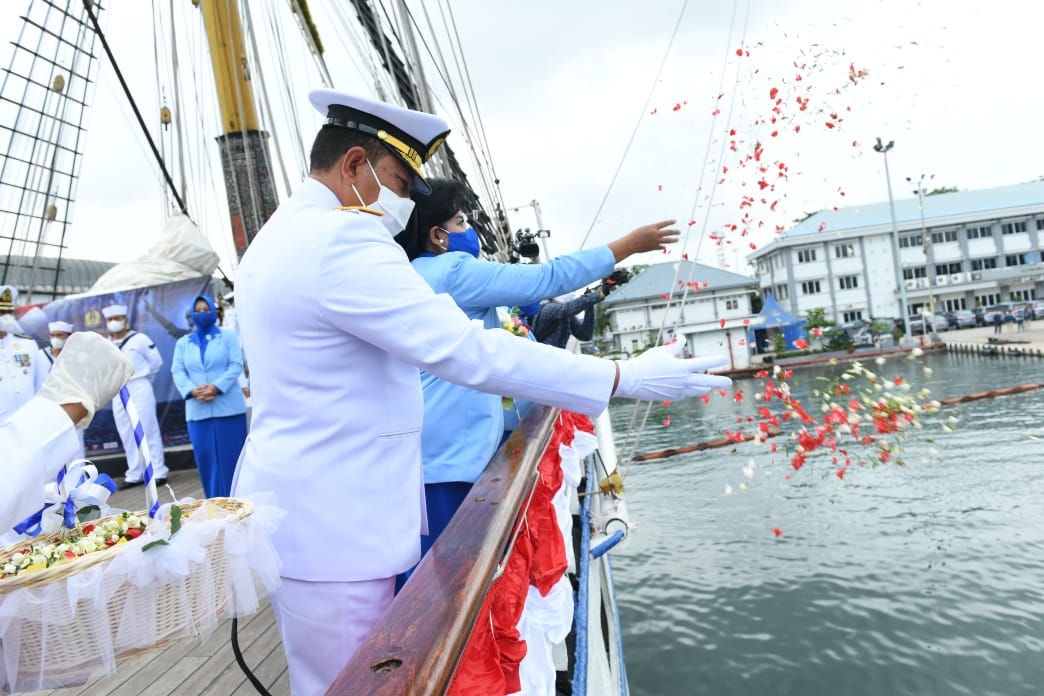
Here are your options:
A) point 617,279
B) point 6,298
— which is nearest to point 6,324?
point 6,298

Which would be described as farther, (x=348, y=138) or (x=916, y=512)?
(x=916, y=512)

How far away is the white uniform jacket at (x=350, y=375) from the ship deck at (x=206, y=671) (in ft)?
4.86

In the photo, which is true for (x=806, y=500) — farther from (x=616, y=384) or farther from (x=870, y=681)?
(x=616, y=384)

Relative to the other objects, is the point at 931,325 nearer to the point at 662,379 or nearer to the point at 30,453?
the point at 662,379

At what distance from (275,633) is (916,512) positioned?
36.5 ft

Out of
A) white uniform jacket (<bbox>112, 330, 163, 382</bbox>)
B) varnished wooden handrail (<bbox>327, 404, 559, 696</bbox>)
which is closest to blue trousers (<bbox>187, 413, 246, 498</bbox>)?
white uniform jacket (<bbox>112, 330, 163, 382</bbox>)

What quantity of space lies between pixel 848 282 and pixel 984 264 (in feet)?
41.3

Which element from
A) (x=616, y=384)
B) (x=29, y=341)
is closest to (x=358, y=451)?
(x=616, y=384)

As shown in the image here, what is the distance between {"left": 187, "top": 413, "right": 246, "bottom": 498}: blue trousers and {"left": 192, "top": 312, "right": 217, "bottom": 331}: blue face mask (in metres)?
0.82

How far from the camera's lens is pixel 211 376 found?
5512 mm

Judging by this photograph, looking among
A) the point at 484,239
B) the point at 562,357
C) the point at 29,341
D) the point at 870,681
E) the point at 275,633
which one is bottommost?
the point at 870,681

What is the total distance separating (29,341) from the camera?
17.3ft

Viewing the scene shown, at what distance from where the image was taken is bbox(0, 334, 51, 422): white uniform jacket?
4828 millimetres

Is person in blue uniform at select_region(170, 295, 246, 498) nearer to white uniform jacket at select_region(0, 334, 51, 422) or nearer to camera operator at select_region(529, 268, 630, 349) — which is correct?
white uniform jacket at select_region(0, 334, 51, 422)
